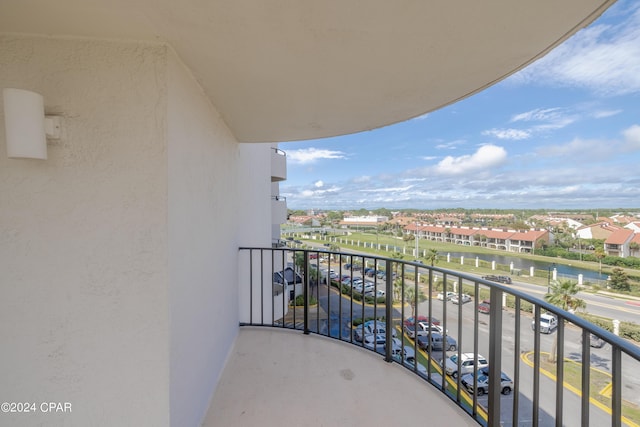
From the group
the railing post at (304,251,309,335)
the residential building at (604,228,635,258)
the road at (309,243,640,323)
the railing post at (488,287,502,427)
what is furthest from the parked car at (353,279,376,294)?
the residential building at (604,228,635,258)

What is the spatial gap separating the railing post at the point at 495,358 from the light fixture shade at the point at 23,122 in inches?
92.9

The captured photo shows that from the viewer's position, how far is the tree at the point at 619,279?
1164 cm

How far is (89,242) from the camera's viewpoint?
1.21 m

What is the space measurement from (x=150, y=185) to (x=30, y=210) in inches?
21.9

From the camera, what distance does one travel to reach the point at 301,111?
1.99m

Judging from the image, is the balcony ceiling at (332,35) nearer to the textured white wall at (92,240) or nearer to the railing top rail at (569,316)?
the textured white wall at (92,240)

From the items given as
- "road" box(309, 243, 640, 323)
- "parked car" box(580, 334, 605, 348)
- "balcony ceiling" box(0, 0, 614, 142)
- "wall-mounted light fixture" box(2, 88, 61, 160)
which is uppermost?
"balcony ceiling" box(0, 0, 614, 142)

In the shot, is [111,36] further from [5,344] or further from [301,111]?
[5,344]

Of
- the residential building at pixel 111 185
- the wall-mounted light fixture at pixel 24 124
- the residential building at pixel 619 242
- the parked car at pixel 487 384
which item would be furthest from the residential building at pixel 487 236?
the wall-mounted light fixture at pixel 24 124

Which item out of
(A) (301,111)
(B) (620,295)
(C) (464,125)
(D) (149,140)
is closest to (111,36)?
(D) (149,140)

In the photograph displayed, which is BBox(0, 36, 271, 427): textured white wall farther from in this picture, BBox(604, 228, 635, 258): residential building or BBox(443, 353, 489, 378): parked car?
BBox(604, 228, 635, 258): residential building

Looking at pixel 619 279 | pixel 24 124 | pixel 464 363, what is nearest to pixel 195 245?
pixel 24 124

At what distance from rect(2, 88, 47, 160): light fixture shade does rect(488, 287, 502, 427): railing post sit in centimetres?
236

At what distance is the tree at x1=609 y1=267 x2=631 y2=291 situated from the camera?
38.2ft
